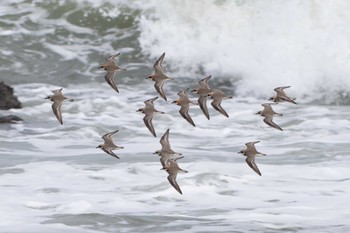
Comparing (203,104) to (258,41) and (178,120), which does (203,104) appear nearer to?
Result: (178,120)

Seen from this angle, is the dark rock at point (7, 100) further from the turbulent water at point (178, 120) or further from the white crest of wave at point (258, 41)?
the white crest of wave at point (258, 41)

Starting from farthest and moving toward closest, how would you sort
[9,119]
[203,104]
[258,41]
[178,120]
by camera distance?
[258,41], [178,120], [9,119], [203,104]

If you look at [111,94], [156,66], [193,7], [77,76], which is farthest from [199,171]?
[193,7]

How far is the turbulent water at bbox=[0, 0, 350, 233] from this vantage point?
13094mm

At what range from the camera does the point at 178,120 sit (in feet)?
65.6

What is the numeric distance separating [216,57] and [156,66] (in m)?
13.6

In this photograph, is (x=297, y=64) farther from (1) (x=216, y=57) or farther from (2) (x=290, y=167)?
(2) (x=290, y=167)

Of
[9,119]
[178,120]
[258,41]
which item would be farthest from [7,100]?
[258,41]

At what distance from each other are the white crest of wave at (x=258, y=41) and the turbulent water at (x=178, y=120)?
0.04 m

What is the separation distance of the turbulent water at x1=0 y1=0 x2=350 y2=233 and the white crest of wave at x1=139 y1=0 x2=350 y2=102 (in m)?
0.04

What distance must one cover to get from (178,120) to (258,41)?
21.3ft

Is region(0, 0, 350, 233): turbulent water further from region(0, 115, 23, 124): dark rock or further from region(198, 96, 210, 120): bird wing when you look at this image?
region(198, 96, 210, 120): bird wing

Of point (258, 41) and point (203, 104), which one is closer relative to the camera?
point (203, 104)

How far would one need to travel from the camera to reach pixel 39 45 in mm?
25531
